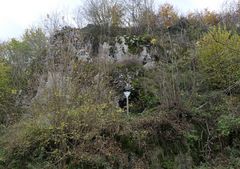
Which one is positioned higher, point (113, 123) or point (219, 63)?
point (219, 63)

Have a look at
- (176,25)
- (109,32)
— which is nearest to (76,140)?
(109,32)

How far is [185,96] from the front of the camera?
12.5 m

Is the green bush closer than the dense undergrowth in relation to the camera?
No

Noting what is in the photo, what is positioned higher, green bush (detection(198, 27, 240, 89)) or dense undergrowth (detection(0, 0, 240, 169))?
green bush (detection(198, 27, 240, 89))

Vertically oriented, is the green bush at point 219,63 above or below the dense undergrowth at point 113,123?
above

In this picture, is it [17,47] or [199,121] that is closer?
[199,121]

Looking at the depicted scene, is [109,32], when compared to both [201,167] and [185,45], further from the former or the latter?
[201,167]

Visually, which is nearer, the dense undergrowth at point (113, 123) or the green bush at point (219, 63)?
the dense undergrowth at point (113, 123)

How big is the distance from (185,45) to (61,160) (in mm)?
11572

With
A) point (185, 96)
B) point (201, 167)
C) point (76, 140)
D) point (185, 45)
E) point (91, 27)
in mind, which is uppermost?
point (91, 27)

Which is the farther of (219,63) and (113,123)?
(219,63)

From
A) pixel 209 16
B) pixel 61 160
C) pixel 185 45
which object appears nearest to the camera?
pixel 61 160

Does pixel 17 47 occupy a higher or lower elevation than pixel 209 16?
lower

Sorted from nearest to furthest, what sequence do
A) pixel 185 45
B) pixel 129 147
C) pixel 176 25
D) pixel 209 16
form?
pixel 129 147, pixel 185 45, pixel 176 25, pixel 209 16
